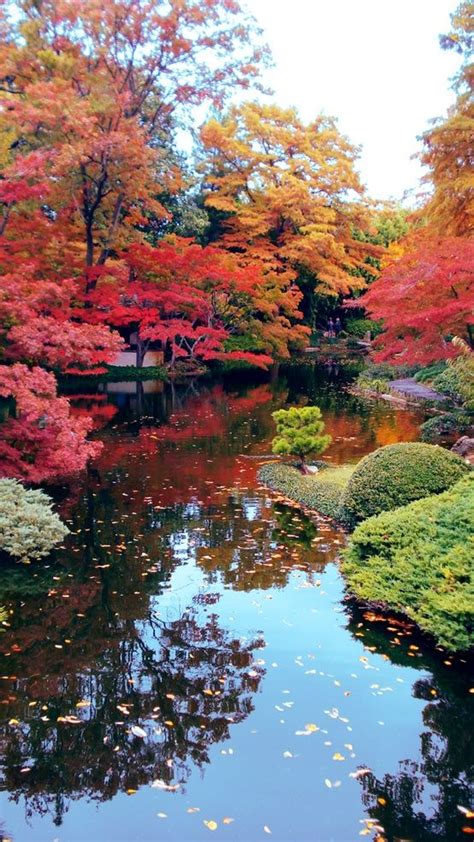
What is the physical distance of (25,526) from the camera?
7.41 m

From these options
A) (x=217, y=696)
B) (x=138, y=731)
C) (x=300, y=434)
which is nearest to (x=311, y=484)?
(x=300, y=434)

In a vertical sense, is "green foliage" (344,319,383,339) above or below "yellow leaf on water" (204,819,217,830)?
above

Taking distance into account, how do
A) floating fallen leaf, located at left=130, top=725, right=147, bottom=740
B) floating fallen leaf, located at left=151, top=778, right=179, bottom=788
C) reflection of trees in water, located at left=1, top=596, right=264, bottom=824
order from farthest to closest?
floating fallen leaf, located at left=130, top=725, right=147, bottom=740, reflection of trees in water, located at left=1, top=596, right=264, bottom=824, floating fallen leaf, located at left=151, top=778, right=179, bottom=788

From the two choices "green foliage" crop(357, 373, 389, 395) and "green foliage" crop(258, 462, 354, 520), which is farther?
"green foliage" crop(357, 373, 389, 395)

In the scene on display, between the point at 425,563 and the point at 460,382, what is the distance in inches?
477

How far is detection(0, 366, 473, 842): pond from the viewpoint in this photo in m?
3.72

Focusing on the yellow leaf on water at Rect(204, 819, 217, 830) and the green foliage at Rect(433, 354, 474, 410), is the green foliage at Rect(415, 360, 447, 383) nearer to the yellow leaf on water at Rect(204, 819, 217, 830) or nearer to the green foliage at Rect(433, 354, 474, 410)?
the green foliage at Rect(433, 354, 474, 410)

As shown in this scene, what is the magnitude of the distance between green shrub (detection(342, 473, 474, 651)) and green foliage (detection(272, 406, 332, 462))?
439 centimetres

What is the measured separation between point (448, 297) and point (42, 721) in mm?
12671

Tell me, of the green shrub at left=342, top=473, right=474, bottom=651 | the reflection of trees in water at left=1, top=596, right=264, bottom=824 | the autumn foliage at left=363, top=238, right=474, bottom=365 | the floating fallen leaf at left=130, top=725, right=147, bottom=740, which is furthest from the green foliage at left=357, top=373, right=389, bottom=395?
the floating fallen leaf at left=130, top=725, right=147, bottom=740

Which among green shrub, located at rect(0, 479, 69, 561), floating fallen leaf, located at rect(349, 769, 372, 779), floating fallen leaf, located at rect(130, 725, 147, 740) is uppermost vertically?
green shrub, located at rect(0, 479, 69, 561)

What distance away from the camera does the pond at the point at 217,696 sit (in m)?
3.72

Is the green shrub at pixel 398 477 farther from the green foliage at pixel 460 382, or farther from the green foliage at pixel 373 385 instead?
the green foliage at pixel 373 385

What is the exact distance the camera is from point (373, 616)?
6121mm
